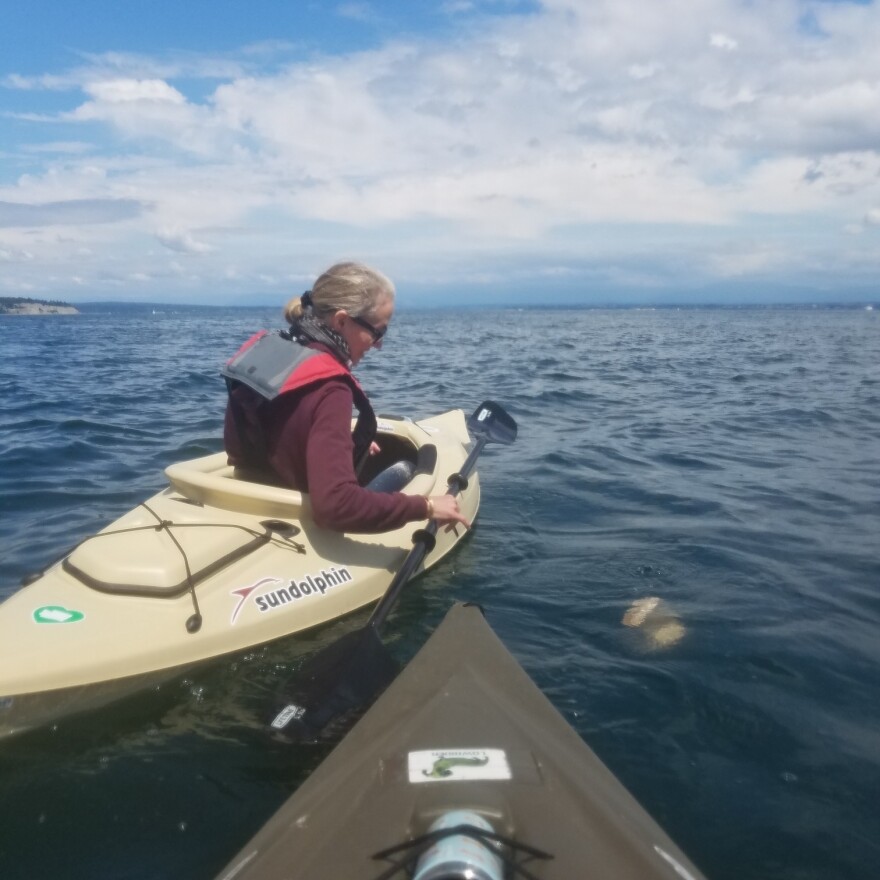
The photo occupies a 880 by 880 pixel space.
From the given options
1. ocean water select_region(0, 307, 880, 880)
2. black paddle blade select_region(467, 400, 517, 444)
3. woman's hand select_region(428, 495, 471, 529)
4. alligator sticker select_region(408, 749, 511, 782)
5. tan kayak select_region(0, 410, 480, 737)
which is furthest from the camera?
black paddle blade select_region(467, 400, 517, 444)

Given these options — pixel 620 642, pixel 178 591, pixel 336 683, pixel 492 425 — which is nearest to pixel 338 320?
pixel 178 591

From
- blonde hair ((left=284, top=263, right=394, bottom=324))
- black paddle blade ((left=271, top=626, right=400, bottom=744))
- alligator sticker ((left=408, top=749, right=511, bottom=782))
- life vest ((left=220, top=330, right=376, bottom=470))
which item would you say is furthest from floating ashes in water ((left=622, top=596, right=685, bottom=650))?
blonde hair ((left=284, top=263, right=394, bottom=324))

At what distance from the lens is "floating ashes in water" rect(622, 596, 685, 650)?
173 inches

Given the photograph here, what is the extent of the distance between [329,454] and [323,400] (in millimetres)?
278

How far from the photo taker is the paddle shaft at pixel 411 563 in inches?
156

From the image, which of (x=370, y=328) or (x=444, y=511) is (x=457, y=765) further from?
(x=370, y=328)

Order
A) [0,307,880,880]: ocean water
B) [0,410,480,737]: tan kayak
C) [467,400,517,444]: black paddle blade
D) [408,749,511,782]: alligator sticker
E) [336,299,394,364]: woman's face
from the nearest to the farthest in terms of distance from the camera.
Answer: [408,749,511,782]: alligator sticker
[0,307,880,880]: ocean water
[0,410,480,737]: tan kayak
[336,299,394,364]: woman's face
[467,400,517,444]: black paddle blade

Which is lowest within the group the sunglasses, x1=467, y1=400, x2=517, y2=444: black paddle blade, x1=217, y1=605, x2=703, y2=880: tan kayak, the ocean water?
the ocean water

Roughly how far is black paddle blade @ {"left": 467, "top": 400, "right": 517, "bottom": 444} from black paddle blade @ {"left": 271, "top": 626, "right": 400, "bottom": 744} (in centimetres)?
308

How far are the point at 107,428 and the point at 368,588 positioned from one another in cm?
753

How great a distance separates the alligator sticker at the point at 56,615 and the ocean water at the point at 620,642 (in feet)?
1.47

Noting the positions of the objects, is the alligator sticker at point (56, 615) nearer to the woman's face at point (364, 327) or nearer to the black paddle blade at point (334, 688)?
the black paddle blade at point (334, 688)

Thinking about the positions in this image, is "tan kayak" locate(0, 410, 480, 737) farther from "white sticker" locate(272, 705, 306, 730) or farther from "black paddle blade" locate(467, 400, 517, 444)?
"black paddle blade" locate(467, 400, 517, 444)

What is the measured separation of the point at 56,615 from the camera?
348 centimetres
